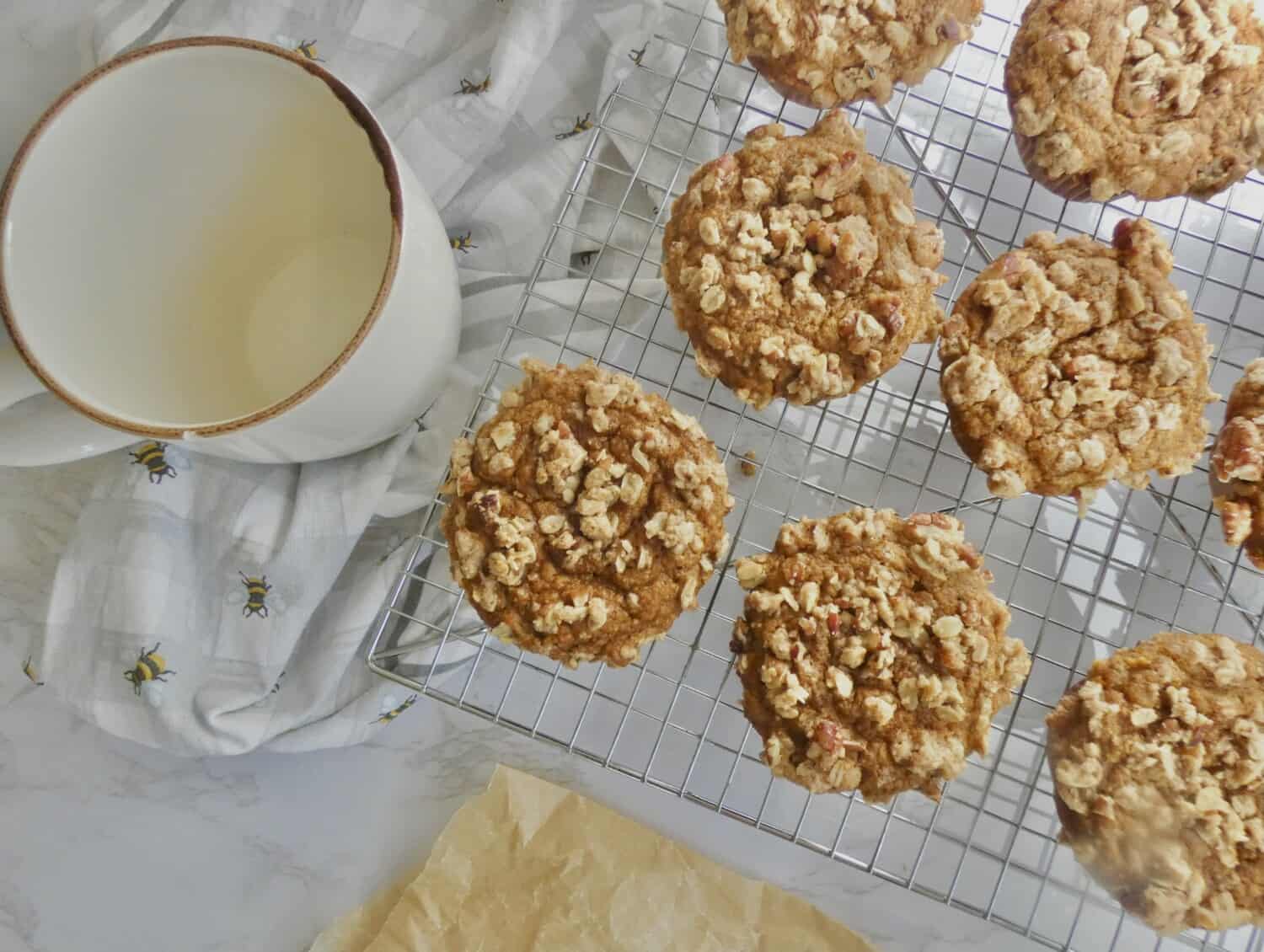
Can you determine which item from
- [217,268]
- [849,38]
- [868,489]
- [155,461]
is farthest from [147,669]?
[849,38]

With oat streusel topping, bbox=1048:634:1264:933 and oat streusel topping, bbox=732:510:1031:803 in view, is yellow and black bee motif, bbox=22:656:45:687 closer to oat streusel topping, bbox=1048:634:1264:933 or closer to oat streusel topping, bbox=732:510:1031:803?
oat streusel topping, bbox=732:510:1031:803

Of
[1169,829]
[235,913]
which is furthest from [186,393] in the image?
[1169,829]

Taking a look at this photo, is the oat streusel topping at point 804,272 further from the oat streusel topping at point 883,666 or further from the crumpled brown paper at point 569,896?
the crumpled brown paper at point 569,896

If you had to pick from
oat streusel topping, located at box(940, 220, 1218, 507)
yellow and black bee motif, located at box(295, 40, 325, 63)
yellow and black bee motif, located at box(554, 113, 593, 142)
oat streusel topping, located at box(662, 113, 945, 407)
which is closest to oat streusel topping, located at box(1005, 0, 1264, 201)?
oat streusel topping, located at box(940, 220, 1218, 507)

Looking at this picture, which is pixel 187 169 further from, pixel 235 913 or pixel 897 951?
pixel 897 951

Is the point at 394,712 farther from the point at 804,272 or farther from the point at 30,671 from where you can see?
the point at 804,272
